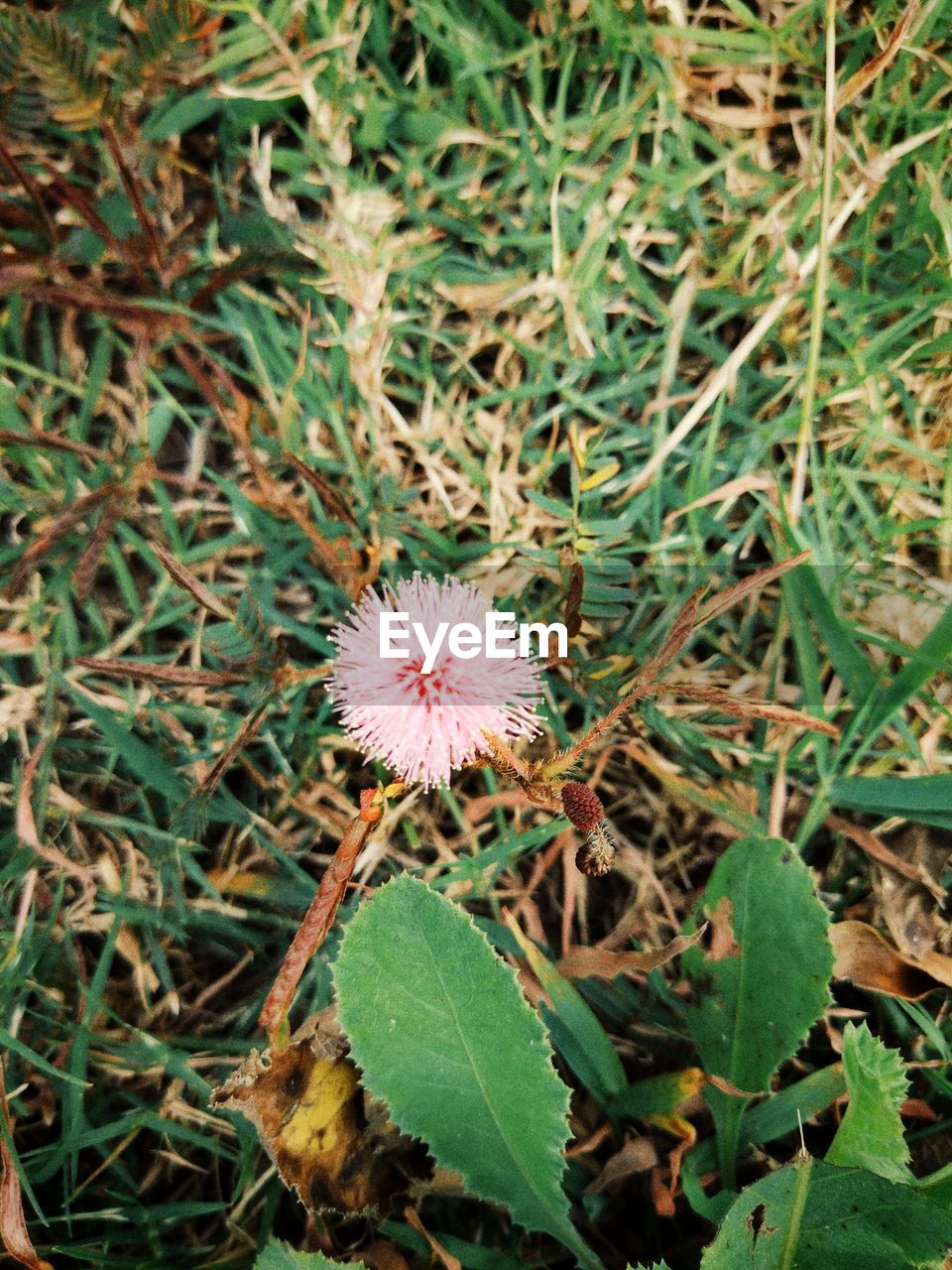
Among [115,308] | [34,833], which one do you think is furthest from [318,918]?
[115,308]

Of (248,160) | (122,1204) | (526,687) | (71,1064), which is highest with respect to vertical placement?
(248,160)

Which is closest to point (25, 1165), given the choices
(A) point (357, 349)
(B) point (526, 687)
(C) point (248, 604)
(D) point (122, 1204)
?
(D) point (122, 1204)

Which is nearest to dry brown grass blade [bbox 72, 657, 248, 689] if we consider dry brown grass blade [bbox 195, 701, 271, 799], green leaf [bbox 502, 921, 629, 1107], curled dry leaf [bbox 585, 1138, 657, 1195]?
dry brown grass blade [bbox 195, 701, 271, 799]

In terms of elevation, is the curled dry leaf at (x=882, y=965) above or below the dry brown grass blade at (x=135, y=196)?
Answer: below

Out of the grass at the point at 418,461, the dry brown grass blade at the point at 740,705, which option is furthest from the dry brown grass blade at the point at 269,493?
the dry brown grass blade at the point at 740,705

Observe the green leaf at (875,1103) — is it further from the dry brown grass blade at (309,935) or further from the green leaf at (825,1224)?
the dry brown grass blade at (309,935)

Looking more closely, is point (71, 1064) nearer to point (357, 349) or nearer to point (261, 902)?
point (261, 902)

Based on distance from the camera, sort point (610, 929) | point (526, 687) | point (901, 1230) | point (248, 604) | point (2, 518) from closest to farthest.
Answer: point (901, 1230) < point (526, 687) < point (248, 604) < point (610, 929) < point (2, 518)
